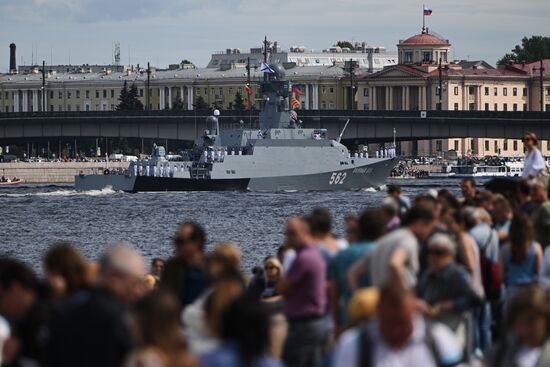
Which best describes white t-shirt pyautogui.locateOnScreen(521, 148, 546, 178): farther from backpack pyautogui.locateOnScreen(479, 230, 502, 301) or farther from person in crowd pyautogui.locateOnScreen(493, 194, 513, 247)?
backpack pyautogui.locateOnScreen(479, 230, 502, 301)

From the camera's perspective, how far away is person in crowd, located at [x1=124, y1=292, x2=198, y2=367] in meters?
10.6

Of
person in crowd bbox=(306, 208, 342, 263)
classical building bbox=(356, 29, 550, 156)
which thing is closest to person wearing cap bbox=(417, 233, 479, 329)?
person in crowd bbox=(306, 208, 342, 263)

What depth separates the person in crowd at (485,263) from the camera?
16844 millimetres

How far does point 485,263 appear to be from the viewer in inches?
664

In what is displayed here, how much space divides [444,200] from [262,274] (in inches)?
103

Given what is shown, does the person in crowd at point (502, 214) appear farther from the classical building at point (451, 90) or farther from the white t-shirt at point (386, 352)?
the classical building at point (451, 90)

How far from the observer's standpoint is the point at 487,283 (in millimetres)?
17000

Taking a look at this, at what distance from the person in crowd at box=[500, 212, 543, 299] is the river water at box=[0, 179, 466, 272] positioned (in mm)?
24215

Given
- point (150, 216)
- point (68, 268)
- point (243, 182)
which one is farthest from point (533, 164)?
point (243, 182)

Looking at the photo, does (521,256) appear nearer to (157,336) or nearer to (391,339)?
(391,339)

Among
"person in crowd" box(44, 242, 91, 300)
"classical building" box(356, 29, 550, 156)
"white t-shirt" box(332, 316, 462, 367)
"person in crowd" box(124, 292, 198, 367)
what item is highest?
"classical building" box(356, 29, 550, 156)

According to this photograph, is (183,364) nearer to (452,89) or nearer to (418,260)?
(418,260)

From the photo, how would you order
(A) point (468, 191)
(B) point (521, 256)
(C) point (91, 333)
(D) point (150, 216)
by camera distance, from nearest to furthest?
(C) point (91, 333) < (B) point (521, 256) < (A) point (468, 191) < (D) point (150, 216)

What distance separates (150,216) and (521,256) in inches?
2373
